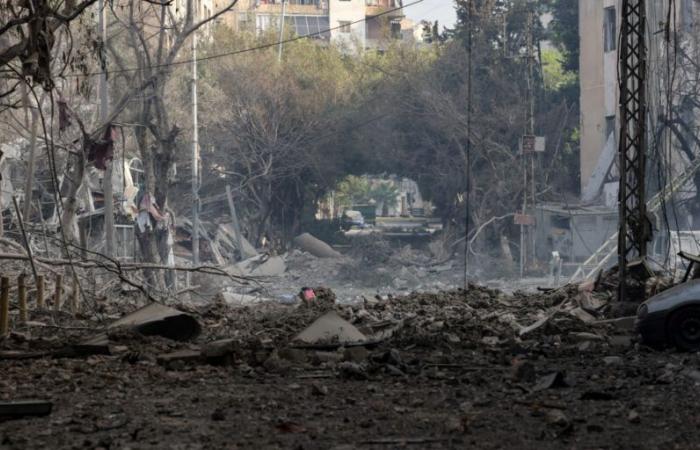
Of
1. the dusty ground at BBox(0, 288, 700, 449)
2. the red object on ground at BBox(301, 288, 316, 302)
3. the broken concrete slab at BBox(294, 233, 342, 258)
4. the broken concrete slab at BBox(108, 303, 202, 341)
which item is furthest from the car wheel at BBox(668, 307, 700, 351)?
the broken concrete slab at BBox(294, 233, 342, 258)

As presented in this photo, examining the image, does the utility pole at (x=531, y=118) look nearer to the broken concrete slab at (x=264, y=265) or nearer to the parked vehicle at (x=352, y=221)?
the broken concrete slab at (x=264, y=265)

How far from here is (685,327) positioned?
1588cm

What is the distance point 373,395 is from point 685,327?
6.01 m

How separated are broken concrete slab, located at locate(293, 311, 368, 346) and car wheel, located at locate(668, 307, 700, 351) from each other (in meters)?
4.16

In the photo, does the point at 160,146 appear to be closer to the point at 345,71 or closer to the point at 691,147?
the point at 691,147

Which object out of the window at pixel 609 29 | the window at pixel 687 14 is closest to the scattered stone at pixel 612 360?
the window at pixel 687 14

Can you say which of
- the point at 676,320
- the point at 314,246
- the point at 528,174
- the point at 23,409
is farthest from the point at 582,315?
the point at 314,246

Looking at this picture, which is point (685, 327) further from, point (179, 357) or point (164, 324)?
point (164, 324)

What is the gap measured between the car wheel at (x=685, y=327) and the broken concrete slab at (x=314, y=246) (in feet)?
159

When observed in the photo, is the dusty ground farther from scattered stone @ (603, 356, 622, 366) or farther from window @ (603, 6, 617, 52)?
window @ (603, 6, 617, 52)

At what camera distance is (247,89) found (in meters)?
60.1

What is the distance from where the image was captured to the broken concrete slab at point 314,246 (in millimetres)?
64125

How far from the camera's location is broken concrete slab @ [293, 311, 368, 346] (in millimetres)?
17250

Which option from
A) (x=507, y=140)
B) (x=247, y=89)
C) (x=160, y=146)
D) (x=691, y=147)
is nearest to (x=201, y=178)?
(x=247, y=89)
